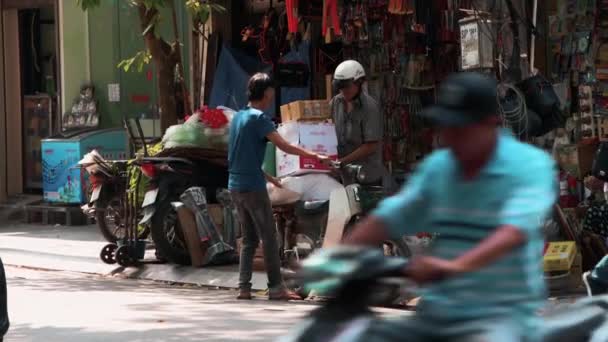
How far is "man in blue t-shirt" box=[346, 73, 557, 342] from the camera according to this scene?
3.75m

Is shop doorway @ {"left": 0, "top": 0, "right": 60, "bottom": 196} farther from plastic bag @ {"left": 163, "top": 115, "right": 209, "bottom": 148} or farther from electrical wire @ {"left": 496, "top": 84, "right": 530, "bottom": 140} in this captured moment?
electrical wire @ {"left": 496, "top": 84, "right": 530, "bottom": 140}

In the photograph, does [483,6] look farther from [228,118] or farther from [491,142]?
[491,142]

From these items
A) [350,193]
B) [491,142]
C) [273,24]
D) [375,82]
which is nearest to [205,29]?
[273,24]

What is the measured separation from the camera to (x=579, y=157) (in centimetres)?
1180

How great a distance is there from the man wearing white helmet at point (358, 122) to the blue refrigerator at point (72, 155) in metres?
6.99

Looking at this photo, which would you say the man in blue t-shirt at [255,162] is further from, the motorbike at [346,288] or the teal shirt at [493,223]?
the motorbike at [346,288]

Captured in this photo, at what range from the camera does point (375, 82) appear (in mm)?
A: 13258

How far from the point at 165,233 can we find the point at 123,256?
664 mm

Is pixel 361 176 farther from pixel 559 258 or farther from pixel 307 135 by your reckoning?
pixel 559 258

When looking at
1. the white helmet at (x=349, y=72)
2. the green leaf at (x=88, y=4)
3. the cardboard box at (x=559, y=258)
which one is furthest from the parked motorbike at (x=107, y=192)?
the cardboard box at (x=559, y=258)

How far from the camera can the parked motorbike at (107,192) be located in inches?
505

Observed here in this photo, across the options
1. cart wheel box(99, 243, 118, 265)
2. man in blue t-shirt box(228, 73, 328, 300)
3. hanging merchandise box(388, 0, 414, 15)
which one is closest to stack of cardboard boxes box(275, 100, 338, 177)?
man in blue t-shirt box(228, 73, 328, 300)

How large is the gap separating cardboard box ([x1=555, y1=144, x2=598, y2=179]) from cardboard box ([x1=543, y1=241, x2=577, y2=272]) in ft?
7.10

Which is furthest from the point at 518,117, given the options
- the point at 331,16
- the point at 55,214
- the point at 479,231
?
the point at 55,214
